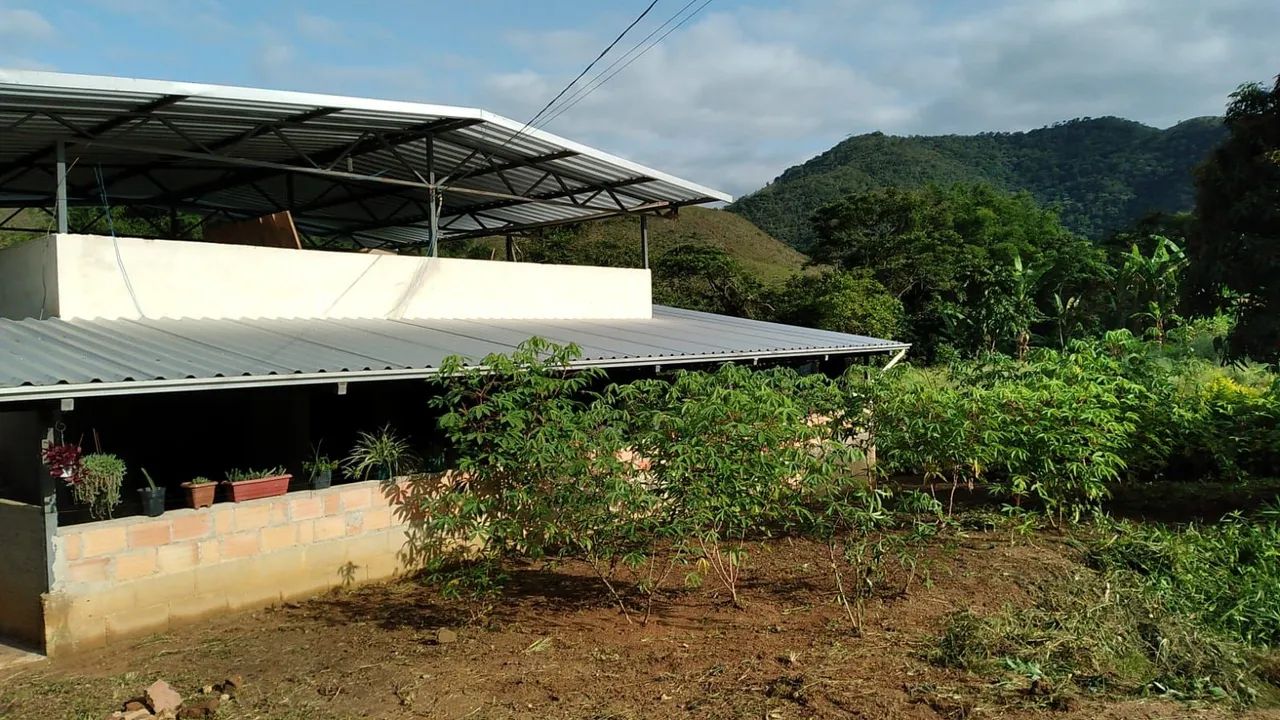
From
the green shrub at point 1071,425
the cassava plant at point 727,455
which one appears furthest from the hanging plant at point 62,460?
the green shrub at point 1071,425

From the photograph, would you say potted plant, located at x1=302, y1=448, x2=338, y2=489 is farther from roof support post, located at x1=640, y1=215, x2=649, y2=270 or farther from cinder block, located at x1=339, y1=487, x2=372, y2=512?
roof support post, located at x1=640, y1=215, x2=649, y2=270

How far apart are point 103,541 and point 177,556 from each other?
518mm

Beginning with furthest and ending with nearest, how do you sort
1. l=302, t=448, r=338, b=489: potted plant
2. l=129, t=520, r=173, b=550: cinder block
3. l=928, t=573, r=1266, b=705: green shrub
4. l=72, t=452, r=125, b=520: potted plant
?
l=302, t=448, r=338, b=489: potted plant → l=129, t=520, r=173, b=550: cinder block → l=72, t=452, r=125, b=520: potted plant → l=928, t=573, r=1266, b=705: green shrub

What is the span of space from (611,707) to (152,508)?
379 cm

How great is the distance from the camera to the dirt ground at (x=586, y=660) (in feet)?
15.7

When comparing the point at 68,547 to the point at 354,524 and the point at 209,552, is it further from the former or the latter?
the point at 354,524

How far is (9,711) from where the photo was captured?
16.5 feet

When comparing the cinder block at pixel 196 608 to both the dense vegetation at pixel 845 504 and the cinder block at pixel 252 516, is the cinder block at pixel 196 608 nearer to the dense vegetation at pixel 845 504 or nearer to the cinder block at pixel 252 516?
the cinder block at pixel 252 516

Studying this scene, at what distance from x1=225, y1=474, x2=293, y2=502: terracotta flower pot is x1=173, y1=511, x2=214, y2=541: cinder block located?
28 centimetres

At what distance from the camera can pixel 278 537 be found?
277 inches

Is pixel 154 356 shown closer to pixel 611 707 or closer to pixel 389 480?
pixel 389 480

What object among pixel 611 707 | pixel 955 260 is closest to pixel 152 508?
pixel 611 707

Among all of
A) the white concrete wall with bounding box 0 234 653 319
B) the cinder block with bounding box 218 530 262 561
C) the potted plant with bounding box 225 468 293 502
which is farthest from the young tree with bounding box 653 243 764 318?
the cinder block with bounding box 218 530 262 561

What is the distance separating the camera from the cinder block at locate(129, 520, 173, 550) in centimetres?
623
